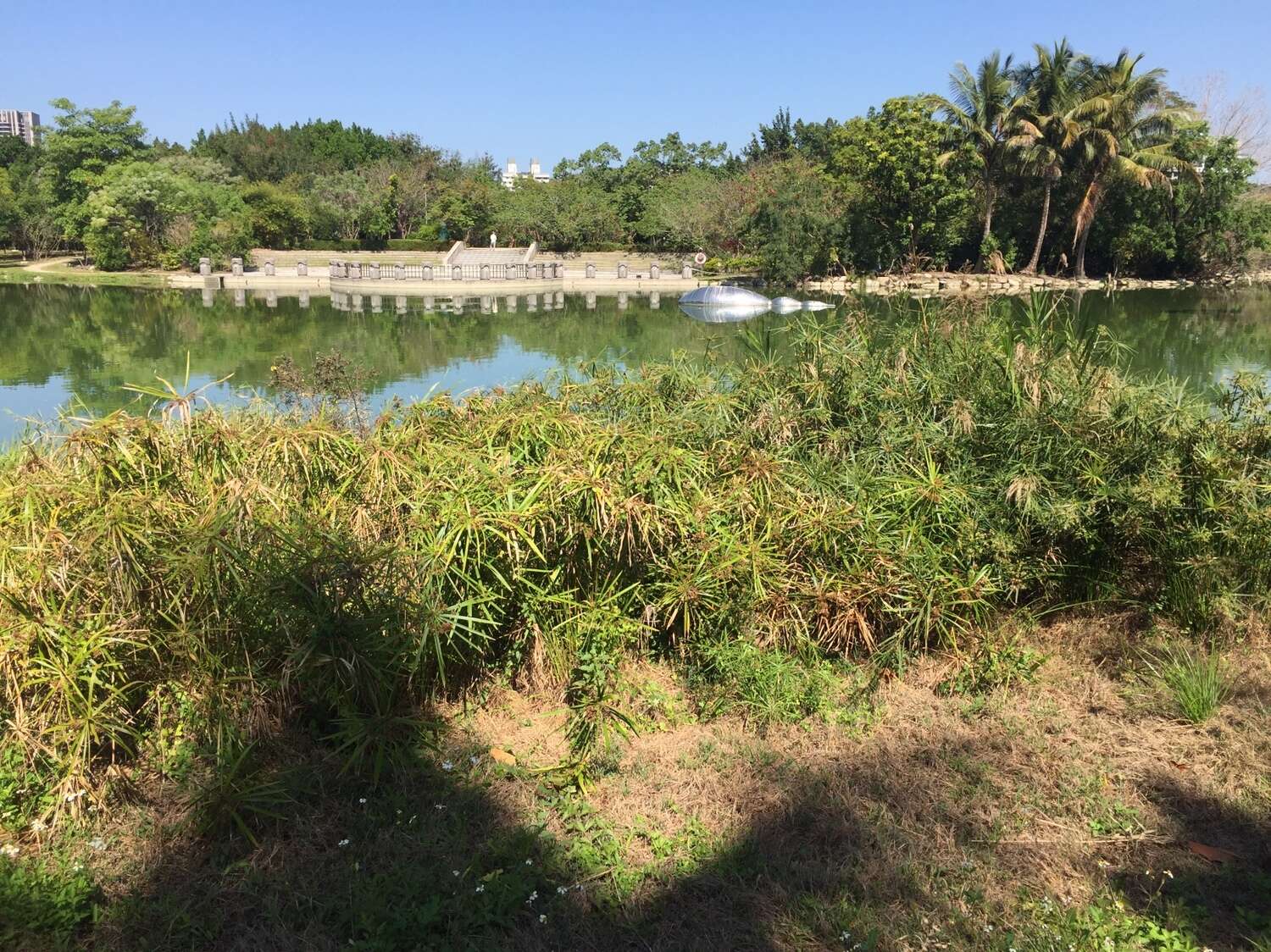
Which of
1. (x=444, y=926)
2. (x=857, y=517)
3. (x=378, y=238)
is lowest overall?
(x=444, y=926)

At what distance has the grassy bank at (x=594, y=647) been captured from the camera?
203 cm

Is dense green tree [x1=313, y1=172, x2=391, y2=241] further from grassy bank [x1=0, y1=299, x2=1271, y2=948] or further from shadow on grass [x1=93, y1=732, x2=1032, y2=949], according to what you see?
shadow on grass [x1=93, y1=732, x2=1032, y2=949]

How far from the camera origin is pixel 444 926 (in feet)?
6.17

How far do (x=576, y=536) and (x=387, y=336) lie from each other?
14.5 meters

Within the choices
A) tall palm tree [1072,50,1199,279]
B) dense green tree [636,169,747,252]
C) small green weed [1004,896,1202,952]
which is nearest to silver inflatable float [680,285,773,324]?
dense green tree [636,169,747,252]

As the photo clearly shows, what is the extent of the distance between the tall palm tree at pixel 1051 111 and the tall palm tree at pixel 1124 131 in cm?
37

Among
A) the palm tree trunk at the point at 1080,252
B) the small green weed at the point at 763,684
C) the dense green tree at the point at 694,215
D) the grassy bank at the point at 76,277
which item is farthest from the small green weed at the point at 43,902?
the palm tree trunk at the point at 1080,252

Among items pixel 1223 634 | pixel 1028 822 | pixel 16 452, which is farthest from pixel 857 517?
pixel 16 452

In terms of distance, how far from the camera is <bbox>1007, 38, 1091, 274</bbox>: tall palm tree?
2617 cm

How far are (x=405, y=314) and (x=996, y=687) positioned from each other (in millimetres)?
19256

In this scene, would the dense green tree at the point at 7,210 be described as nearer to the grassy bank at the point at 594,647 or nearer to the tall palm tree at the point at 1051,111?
the tall palm tree at the point at 1051,111

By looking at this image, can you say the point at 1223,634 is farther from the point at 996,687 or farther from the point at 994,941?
the point at 994,941

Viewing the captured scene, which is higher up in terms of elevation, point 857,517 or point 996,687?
point 857,517

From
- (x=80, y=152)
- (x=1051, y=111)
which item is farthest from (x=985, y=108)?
(x=80, y=152)
